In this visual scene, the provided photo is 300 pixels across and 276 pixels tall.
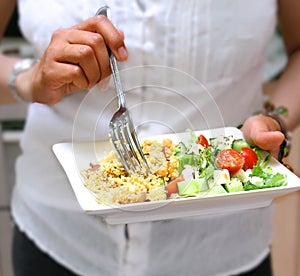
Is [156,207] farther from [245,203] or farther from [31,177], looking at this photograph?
[31,177]

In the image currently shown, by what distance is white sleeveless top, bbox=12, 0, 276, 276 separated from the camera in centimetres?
37

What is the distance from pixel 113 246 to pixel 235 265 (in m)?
0.12

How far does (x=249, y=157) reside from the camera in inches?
13.5

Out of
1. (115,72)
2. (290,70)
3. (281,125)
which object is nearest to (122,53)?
(115,72)

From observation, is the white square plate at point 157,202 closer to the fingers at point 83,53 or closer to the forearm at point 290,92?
the fingers at point 83,53

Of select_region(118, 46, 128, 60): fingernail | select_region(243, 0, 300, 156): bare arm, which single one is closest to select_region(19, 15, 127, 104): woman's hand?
select_region(118, 46, 128, 60): fingernail

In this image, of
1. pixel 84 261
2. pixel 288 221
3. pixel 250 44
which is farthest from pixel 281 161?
pixel 288 221

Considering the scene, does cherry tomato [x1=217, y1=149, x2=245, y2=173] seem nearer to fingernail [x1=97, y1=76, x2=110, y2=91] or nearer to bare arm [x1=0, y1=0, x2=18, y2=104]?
fingernail [x1=97, y1=76, x2=110, y2=91]

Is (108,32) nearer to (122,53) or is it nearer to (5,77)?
(122,53)

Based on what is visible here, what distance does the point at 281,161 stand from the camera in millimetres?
355

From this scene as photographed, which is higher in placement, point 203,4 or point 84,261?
point 203,4

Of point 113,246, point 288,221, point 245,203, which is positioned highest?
point 245,203

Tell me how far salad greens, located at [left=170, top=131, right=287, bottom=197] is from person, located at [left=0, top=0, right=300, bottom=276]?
0.02 metres

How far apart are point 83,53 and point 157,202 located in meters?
0.10
